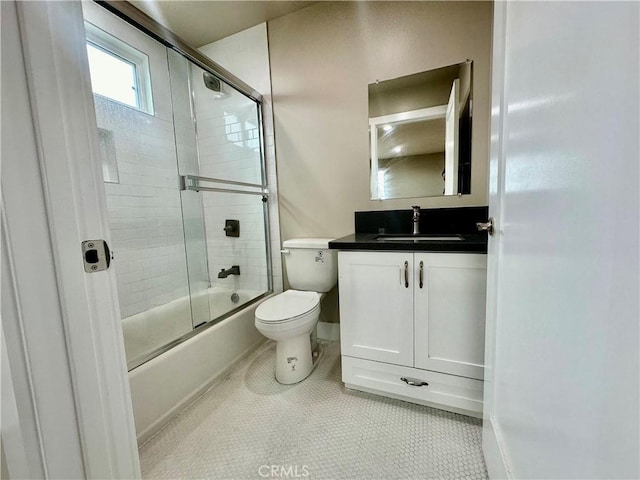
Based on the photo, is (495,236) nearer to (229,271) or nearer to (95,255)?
(95,255)

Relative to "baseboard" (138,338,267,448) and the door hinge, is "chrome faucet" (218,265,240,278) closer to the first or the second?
"baseboard" (138,338,267,448)

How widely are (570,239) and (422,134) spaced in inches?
57.5

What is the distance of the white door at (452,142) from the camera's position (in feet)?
5.47

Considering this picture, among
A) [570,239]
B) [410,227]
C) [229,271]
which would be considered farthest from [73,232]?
[229,271]

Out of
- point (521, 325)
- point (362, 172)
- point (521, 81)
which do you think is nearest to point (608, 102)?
point (521, 81)

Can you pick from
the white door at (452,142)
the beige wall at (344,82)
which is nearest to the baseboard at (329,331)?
the beige wall at (344,82)

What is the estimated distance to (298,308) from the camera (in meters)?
1.58

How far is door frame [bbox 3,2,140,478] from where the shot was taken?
0.43 metres

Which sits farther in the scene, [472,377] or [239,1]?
[239,1]

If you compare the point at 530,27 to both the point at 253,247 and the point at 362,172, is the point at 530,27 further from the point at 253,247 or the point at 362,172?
the point at 253,247

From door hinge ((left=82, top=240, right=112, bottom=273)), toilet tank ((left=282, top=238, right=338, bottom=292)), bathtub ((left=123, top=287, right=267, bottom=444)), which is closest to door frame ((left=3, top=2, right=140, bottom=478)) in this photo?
door hinge ((left=82, top=240, right=112, bottom=273))

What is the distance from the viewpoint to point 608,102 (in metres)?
0.39

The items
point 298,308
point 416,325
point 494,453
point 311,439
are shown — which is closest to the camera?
point 494,453

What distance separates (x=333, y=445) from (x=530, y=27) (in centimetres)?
157
